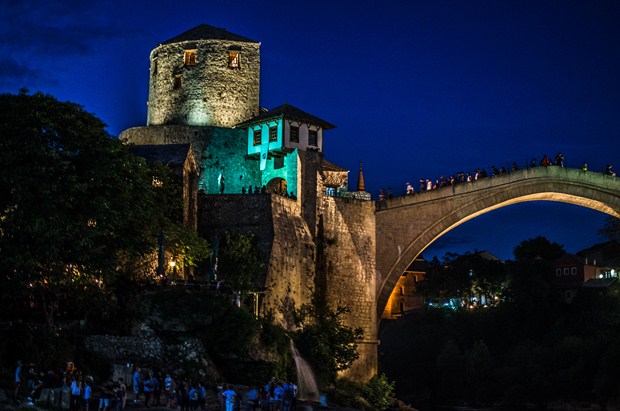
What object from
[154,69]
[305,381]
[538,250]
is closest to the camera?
[305,381]

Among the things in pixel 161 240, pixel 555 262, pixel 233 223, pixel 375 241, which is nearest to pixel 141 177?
pixel 161 240

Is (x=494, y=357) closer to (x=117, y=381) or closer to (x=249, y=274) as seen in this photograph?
(x=249, y=274)

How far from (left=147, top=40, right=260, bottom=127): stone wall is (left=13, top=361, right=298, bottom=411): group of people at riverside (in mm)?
20485

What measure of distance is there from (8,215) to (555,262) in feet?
190

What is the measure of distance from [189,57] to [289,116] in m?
7.19

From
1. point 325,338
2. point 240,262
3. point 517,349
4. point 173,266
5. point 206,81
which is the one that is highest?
point 206,81

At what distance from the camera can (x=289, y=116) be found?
142 feet

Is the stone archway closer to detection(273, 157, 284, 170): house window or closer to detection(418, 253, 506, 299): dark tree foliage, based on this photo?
detection(273, 157, 284, 170): house window

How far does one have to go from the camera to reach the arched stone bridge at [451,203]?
149 ft

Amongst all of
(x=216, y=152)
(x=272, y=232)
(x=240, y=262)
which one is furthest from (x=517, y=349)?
(x=240, y=262)

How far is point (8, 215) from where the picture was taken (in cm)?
2702

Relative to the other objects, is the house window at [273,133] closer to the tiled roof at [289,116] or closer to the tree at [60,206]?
the tiled roof at [289,116]

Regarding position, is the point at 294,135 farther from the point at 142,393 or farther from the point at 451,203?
the point at 142,393

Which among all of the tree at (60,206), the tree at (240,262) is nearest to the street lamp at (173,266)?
the tree at (240,262)
